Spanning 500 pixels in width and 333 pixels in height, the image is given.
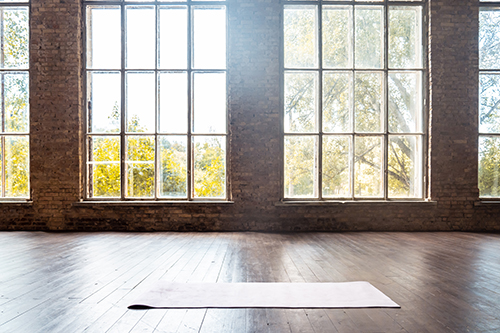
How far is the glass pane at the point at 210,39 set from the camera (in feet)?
22.0

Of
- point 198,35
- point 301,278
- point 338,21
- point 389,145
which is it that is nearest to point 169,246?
point 301,278

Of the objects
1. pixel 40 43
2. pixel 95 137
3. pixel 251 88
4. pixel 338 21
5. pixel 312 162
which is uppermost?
pixel 338 21

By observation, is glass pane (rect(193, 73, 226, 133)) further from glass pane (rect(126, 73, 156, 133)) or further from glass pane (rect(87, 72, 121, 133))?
glass pane (rect(87, 72, 121, 133))

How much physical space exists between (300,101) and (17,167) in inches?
225

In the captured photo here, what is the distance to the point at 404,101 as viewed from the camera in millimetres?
6789

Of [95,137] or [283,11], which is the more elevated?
[283,11]

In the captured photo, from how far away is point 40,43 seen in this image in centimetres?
651

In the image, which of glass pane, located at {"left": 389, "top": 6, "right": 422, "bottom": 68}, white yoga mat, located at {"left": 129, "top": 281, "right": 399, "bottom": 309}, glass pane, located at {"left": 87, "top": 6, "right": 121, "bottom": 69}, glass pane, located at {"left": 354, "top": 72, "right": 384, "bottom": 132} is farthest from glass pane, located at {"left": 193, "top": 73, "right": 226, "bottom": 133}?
white yoga mat, located at {"left": 129, "top": 281, "right": 399, "bottom": 309}

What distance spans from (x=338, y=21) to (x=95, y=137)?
5309 mm

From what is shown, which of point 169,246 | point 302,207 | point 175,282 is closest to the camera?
point 175,282

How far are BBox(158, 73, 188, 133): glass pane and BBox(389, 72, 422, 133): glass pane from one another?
410cm

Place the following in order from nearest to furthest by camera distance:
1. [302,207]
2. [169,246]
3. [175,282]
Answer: [175,282] → [169,246] → [302,207]

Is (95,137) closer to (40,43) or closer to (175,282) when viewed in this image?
(40,43)

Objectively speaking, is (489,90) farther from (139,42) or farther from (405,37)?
(139,42)
